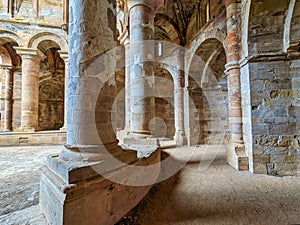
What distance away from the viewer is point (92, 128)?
193cm

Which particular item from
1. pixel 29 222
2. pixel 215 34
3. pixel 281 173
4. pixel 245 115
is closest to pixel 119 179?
pixel 29 222

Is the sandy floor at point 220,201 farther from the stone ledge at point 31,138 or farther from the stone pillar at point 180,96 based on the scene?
the stone ledge at point 31,138

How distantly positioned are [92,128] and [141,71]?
2.68 meters

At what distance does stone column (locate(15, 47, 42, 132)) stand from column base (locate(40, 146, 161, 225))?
6.76 metres

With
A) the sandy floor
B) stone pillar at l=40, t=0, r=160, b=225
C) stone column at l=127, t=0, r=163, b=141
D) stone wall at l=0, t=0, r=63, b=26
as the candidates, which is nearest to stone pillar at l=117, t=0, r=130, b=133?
stone column at l=127, t=0, r=163, b=141

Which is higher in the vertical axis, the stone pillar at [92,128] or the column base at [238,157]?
the stone pillar at [92,128]

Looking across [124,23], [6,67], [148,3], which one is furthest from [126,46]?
[6,67]

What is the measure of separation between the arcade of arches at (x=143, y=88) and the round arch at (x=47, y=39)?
0.16 feet

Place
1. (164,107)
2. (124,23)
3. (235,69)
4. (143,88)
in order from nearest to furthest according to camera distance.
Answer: (143,88) → (235,69) → (124,23) → (164,107)

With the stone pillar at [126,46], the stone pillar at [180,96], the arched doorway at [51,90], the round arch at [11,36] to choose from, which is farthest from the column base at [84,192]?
the arched doorway at [51,90]

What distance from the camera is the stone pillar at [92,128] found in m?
1.67

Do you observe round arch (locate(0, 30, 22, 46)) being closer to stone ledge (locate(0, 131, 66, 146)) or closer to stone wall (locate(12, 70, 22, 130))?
stone wall (locate(12, 70, 22, 130))

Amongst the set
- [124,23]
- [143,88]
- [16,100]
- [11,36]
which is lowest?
[143,88]

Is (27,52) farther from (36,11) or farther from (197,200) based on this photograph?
(197,200)
